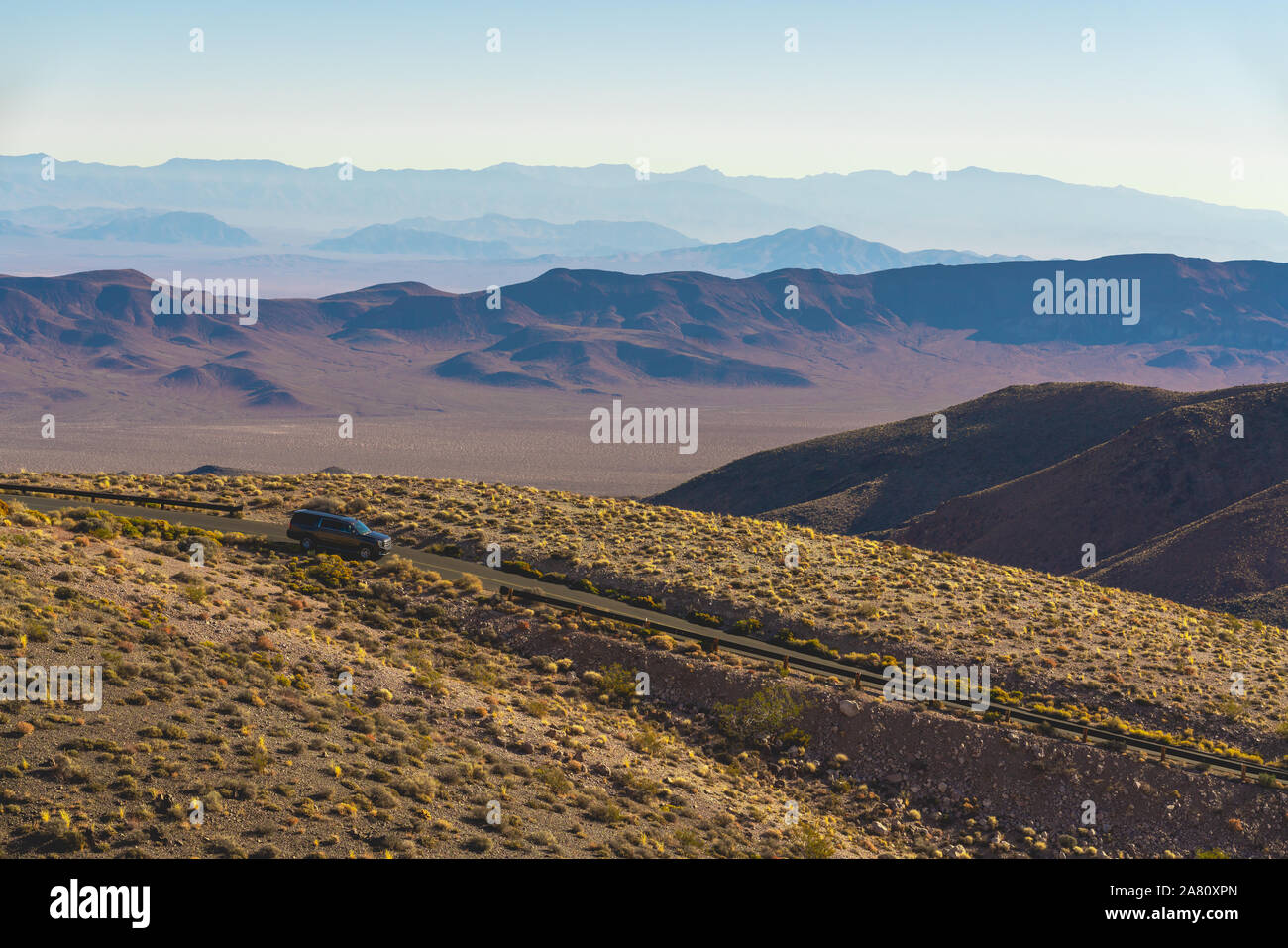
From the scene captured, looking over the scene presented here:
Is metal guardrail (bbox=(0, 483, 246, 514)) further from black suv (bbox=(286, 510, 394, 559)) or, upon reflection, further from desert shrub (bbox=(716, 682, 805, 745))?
desert shrub (bbox=(716, 682, 805, 745))

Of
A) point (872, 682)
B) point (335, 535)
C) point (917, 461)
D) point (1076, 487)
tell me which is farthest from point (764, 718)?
point (917, 461)

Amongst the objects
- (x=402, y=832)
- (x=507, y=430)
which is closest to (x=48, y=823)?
(x=402, y=832)

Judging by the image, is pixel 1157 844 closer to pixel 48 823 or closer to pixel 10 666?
pixel 48 823

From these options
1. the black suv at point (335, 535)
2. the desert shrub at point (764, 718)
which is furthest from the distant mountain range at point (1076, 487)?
the black suv at point (335, 535)

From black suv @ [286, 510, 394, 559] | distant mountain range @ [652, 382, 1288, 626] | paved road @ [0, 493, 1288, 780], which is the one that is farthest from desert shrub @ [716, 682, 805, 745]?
distant mountain range @ [652, 382, 1288, 626]

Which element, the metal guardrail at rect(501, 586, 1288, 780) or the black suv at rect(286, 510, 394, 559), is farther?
the black suv at rect(286, 510, 394, 559)

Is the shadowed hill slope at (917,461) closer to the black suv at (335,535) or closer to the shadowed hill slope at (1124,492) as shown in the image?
the shadowed hill slope at (1124,492)
